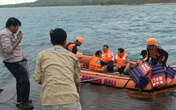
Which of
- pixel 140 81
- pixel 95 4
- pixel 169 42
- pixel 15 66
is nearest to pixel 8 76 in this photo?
pixel 15 66

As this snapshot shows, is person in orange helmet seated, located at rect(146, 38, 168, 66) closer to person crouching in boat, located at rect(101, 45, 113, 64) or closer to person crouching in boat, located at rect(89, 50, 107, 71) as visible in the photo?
person crouching in boat, located at rect(89, 50, 107, 71)

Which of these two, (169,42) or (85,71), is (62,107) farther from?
(169,42)

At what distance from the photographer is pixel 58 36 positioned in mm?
2318

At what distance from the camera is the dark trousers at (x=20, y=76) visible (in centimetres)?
414

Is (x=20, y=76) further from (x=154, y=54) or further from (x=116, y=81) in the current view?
(x=154, y=54)

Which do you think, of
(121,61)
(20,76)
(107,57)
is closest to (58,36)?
(20,76)

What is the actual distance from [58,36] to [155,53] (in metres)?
3.90

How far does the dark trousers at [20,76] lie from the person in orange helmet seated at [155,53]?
3.19m

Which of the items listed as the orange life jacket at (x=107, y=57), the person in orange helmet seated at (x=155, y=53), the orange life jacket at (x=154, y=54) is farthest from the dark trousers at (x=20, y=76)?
the orange life jacket at (x=107, y=57)

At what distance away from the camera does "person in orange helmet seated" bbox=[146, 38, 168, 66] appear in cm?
530

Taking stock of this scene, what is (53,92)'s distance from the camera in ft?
7.09

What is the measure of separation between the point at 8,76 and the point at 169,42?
39.2ft

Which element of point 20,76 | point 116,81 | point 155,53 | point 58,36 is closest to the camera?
point 58,36

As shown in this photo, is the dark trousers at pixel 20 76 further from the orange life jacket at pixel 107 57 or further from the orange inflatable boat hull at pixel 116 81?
the orange life jacket at pixel 107 57
